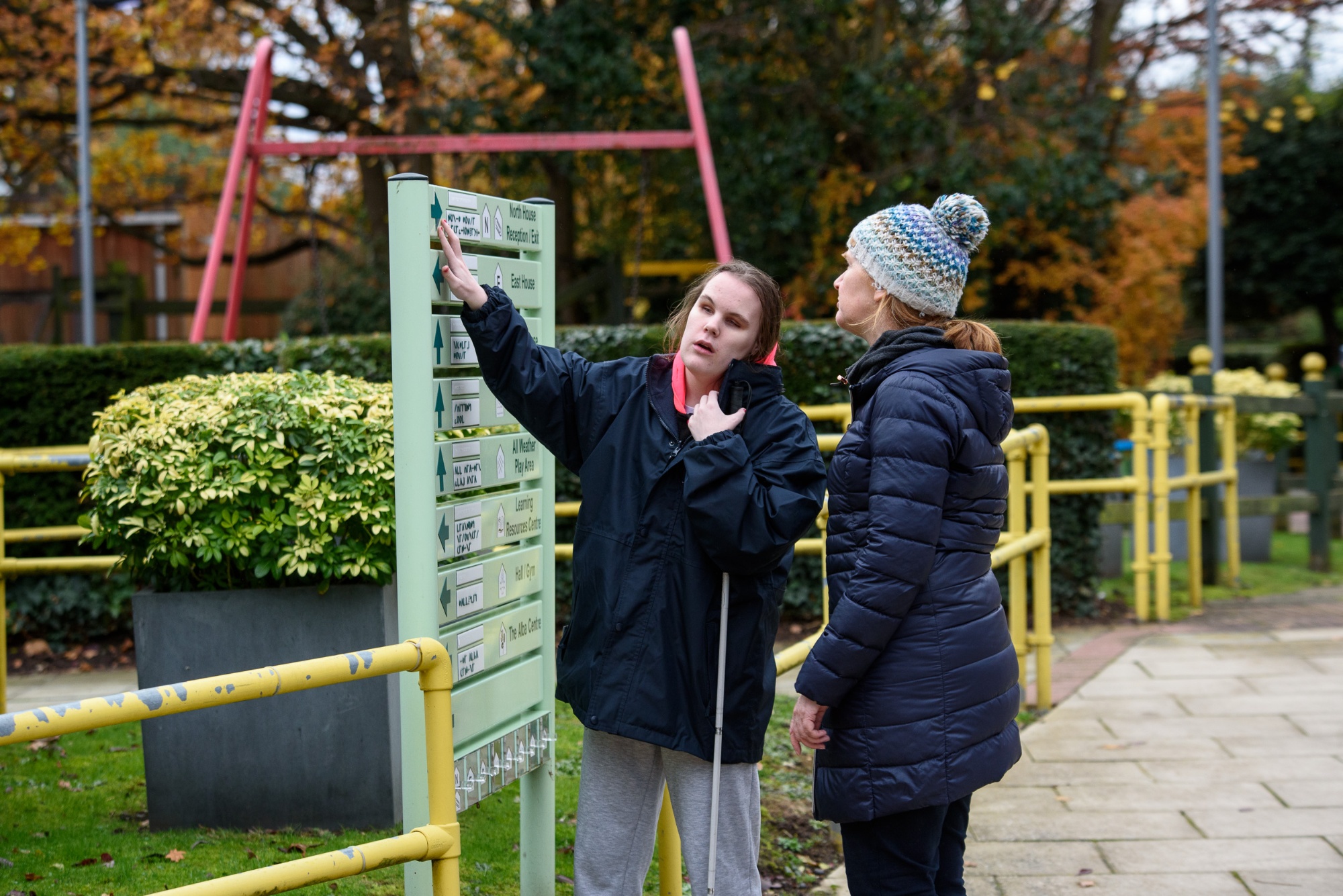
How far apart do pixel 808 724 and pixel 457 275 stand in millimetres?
1162

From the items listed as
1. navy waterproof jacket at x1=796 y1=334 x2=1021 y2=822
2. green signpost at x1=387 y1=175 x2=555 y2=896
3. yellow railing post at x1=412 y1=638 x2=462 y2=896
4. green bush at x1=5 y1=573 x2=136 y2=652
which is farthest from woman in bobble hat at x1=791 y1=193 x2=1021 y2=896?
green bush at x1=5 y1=573 x2=136 y2=652

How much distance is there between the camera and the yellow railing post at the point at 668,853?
10.3ft

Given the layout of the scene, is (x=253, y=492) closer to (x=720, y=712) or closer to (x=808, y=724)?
(x=720, y=712)

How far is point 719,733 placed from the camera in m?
2.49

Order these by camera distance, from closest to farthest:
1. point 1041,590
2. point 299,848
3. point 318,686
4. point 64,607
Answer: point 318,686
point 299,848
point 1041,590
point 64,607

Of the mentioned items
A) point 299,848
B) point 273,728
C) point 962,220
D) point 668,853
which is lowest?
point 299,848

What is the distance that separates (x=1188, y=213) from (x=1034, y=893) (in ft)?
38.1

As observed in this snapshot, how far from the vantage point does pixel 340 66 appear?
40.8 ft

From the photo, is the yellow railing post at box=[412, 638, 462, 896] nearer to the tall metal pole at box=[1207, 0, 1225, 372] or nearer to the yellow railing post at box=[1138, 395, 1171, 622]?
the yellow railing post at box=[1138, 395, 1171, 622]

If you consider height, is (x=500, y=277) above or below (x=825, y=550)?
above

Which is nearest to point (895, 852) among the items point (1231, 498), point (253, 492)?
point (253, 492)

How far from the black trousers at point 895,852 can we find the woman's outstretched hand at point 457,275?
1.31 meters

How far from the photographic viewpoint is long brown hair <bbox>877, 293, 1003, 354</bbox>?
8.36 feet

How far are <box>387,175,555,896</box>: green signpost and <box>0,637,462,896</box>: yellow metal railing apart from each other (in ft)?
0.32
